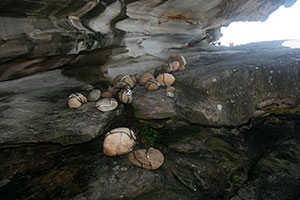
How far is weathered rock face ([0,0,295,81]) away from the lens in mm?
3926

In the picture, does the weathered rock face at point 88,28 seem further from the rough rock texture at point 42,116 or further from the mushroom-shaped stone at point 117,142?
the mushroom-shaped stone at point 117,142

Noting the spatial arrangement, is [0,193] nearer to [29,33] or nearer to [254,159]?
[29,33]

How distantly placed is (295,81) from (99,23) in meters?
5.88

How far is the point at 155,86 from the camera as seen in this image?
18.9 ft

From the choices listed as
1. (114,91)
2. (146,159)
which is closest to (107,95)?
Result: (114,91)

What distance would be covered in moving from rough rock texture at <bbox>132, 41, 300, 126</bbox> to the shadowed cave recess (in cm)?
3

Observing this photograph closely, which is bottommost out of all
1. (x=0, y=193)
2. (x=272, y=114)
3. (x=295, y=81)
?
(x=0, y=193)

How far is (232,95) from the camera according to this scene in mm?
5086

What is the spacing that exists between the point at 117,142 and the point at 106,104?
1.19 metres

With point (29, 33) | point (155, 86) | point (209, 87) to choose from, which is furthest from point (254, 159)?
point (29, 33)

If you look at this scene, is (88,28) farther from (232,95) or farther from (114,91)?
(232,95)

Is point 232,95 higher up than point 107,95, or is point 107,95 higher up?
point 232,95

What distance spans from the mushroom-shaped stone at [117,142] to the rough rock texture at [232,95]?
96cm

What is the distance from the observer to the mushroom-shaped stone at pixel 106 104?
488 centimetres
